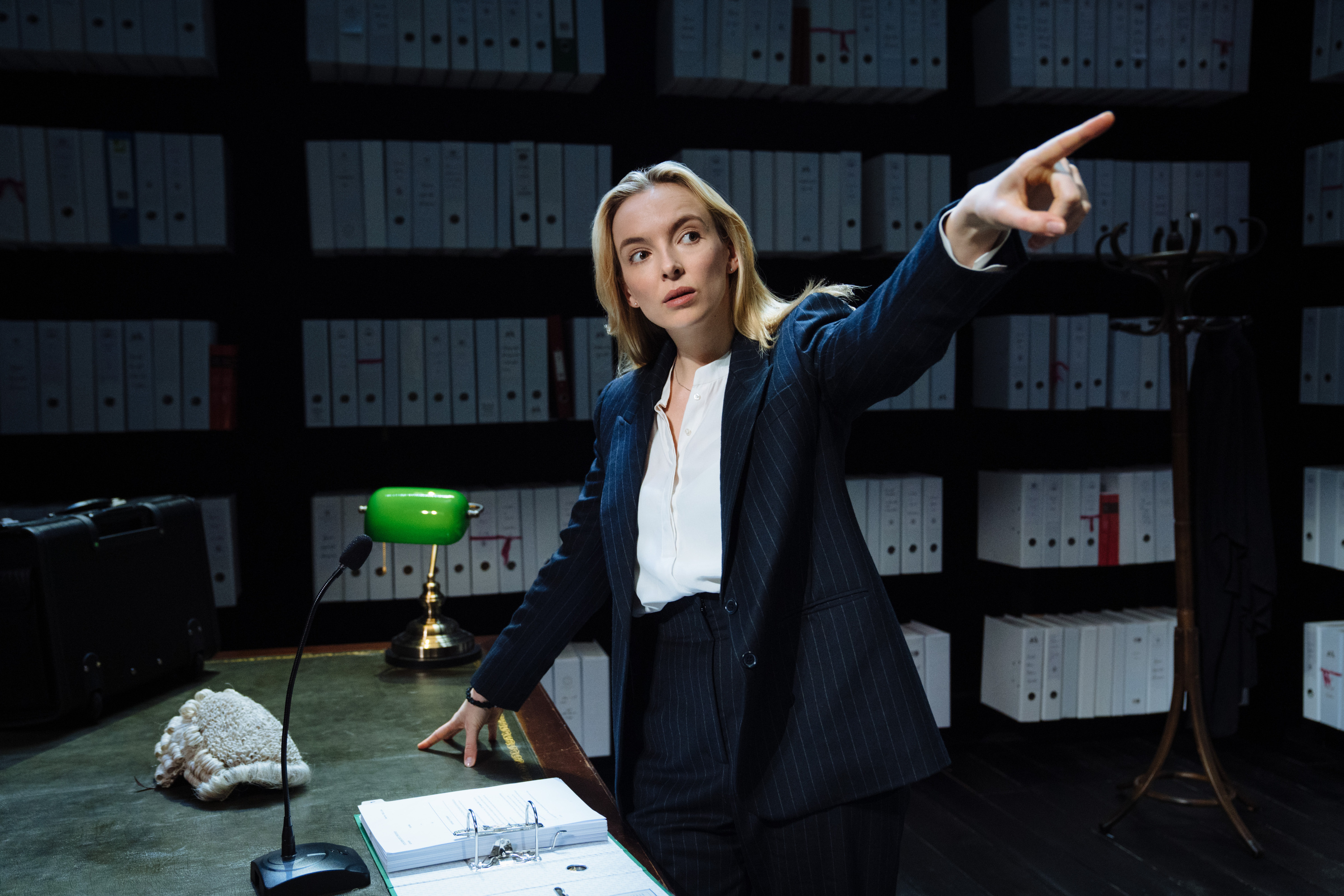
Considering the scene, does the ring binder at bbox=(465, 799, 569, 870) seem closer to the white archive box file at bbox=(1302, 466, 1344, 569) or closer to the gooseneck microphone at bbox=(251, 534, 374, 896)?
the gooseneck microphone at bbox=(251, 534, 374, 896)

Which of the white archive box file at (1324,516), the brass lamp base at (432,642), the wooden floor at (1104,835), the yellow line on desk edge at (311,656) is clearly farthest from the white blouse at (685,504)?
the white archive box file at (1324,516)

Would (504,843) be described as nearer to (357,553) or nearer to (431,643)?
(357,553)

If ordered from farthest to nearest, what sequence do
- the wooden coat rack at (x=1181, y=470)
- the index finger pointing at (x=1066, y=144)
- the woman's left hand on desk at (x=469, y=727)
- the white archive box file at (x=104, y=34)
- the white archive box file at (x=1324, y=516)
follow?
the white archive box file at (x=1324, y=516), the wooden coat rack at (x=1181, y=470), the white archive box file at (x=104, y=34), the woman's left hand on desk at (x=469, y=727), the index finger pointing at (x=1066, y=144)

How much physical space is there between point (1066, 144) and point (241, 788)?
118cm

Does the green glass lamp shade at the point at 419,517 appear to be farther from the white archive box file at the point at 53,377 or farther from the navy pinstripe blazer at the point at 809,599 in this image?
the white archive box file at the point at 53,377

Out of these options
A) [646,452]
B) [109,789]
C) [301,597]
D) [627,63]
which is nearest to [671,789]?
[646,452]

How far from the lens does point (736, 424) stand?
119cm

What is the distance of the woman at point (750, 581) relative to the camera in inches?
45.1

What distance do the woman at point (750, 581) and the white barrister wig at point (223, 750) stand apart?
0.25 m

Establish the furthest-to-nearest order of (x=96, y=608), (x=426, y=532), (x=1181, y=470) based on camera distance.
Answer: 1. (x=1181, y=470)
2. (x=426, y=532)
3. (x=96, y=608)

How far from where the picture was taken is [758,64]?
3.09 m

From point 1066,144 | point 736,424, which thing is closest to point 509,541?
point 736,424

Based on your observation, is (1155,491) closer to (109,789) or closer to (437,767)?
(437,767)

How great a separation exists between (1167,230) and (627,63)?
6.30 ft
